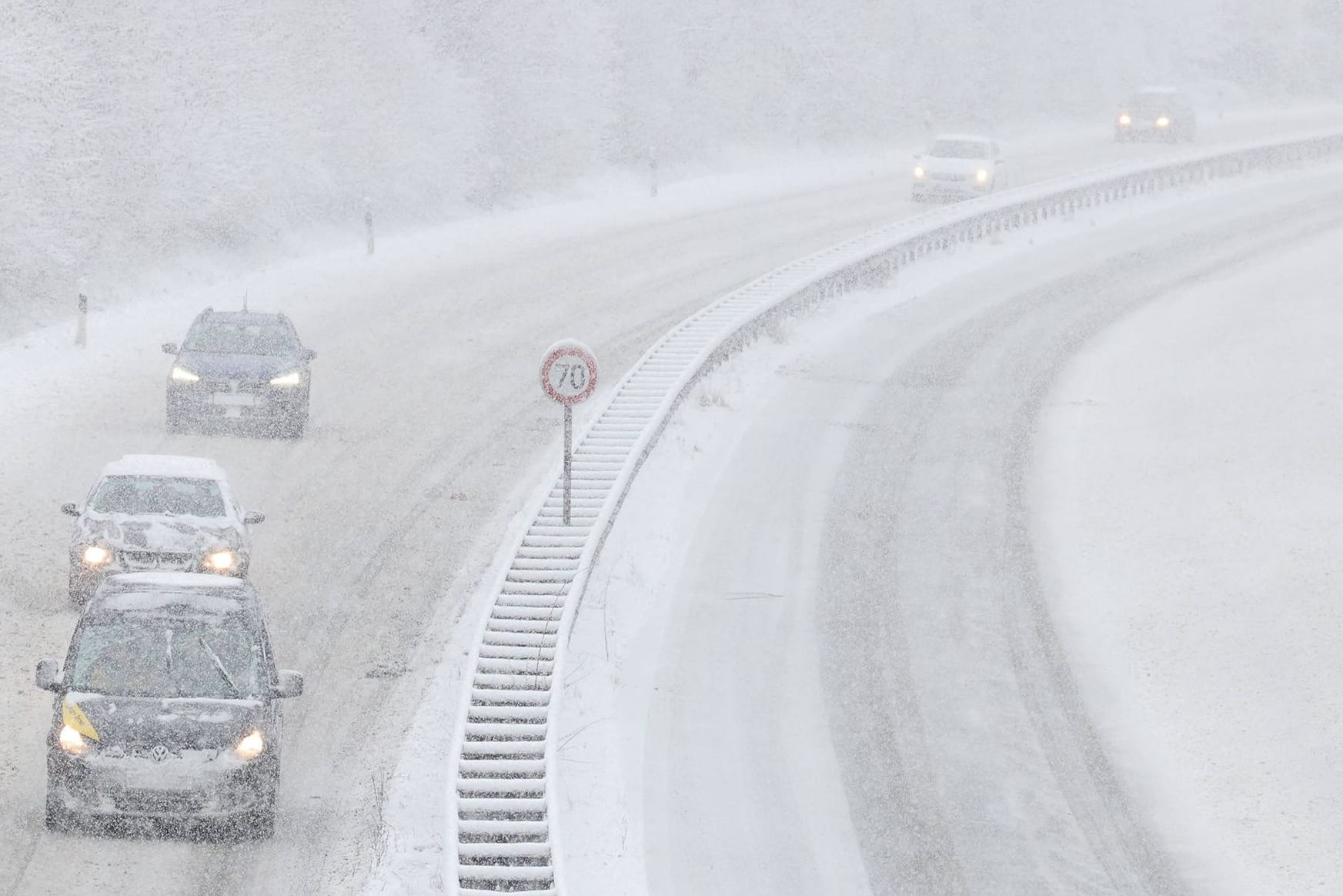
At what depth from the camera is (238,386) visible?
21.6 m

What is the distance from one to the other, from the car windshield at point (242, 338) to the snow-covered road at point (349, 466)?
112 cm

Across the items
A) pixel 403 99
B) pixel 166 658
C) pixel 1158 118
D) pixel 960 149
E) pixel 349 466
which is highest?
pixel 403 99

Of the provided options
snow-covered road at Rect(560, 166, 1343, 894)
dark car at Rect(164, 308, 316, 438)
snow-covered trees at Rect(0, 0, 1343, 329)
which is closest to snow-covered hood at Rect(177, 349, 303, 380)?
dark car at Rect(164, 308, 316, 438)

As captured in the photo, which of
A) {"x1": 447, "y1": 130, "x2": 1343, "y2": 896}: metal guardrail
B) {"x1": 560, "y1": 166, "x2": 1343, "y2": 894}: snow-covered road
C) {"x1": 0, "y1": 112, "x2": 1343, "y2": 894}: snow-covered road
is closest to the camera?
{"x1": 447, "y1": 130, "x2": 1343, "y2": 896}: metal guardrail

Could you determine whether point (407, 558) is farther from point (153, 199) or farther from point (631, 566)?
point (153, 199)

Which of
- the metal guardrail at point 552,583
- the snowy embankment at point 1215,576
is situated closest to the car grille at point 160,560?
the metal guardrail at point 552,583

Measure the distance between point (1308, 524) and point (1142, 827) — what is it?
7.68 meters

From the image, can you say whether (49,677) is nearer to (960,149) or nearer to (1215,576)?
(1215,576)

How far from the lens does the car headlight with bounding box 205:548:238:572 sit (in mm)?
15859

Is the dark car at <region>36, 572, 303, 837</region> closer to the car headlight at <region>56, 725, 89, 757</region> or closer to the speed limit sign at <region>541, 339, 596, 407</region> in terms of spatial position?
the car headlight at <region>56, 725, 89, 757</region>

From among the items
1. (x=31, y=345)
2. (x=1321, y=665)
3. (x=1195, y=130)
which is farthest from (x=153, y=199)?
(x=1195, y=130)

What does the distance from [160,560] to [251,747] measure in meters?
4.53

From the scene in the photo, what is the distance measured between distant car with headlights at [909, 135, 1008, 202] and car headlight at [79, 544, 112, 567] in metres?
31.1

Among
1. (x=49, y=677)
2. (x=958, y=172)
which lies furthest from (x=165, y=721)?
(x=958, y=172)
